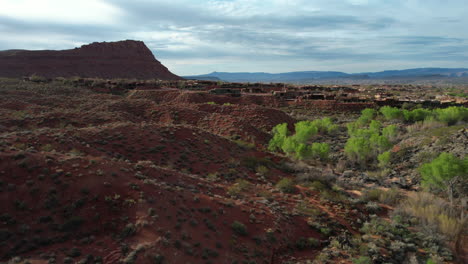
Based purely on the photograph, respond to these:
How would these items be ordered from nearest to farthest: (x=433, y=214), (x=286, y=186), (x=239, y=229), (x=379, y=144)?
1. (x=239, y=229)
2. (x=433, y=214)
3. (x=286, y=186)
4. (x=379, y=144)

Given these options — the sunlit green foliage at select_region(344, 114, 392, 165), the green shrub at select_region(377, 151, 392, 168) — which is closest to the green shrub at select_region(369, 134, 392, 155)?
the sunlit green foliage at select_region(344, 114, 392, 165)

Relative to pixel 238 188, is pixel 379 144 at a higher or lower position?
higher

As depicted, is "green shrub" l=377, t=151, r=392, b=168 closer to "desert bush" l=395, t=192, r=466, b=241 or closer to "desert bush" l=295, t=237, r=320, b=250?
"desert bush" l=395, t=192, r=466, b=241

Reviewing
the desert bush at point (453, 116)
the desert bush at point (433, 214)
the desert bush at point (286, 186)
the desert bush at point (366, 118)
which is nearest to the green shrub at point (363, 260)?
the desert bush at point (433, 214)

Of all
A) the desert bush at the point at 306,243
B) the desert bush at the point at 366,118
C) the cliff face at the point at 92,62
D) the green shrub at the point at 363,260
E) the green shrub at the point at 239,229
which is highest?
the cliff face at the point at 92,62

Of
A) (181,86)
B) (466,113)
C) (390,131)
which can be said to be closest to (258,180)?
(390,131)

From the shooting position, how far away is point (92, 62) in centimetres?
9300

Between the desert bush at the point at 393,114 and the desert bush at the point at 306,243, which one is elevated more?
the desert bush at the point at 393,114

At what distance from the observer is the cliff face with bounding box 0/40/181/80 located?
260 feet

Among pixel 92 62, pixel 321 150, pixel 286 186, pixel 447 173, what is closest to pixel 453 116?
pixel 321 150

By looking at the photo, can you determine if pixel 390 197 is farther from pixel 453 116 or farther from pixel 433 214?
pixel 453 116

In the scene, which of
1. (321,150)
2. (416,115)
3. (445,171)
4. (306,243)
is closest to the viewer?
(306,243)

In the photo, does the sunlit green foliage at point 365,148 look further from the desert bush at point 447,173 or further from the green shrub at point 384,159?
the desert bush at point 447,173

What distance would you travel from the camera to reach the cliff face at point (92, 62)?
79188 millimetres
